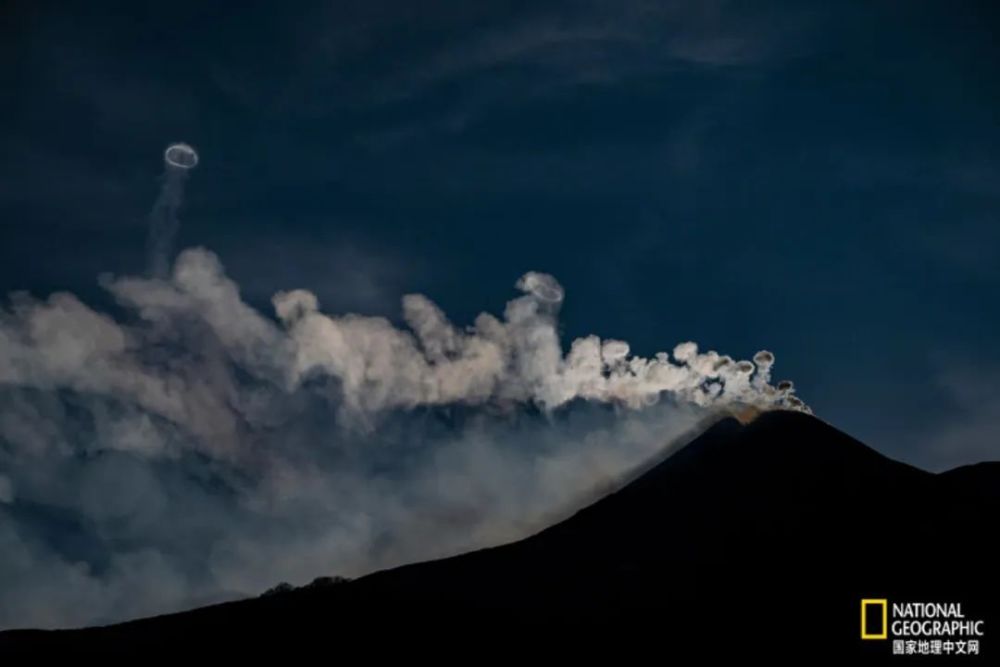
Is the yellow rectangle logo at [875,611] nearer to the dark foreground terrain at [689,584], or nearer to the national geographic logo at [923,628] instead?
the national geographic logo at [923,628]

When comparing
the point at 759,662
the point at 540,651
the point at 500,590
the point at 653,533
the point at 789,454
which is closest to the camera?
the point at 759,662

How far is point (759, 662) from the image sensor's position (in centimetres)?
6881

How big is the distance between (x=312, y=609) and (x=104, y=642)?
2374 cm

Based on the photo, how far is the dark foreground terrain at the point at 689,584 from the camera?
75.8 metres

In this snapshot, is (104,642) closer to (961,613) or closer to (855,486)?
(961,613)

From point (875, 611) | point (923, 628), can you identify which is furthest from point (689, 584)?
point (923, 628)

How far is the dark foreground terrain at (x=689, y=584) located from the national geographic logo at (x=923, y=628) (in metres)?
0.90

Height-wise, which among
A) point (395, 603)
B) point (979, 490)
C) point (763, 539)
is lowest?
point (395, 603)

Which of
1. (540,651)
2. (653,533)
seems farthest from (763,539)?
(540,651)

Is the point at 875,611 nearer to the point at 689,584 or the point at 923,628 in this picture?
the point at 923,628

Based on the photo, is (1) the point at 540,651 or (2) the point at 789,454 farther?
(2) the point at 789,454

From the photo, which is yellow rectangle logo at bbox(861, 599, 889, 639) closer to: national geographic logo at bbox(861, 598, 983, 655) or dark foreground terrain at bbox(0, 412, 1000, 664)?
national geographic logo at bbox(861, 598, 983, 655)

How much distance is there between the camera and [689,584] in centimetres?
8869

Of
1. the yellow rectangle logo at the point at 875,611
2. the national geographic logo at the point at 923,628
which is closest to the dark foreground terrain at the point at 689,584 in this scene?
the yellow rectangle logo at the point at 875,611
